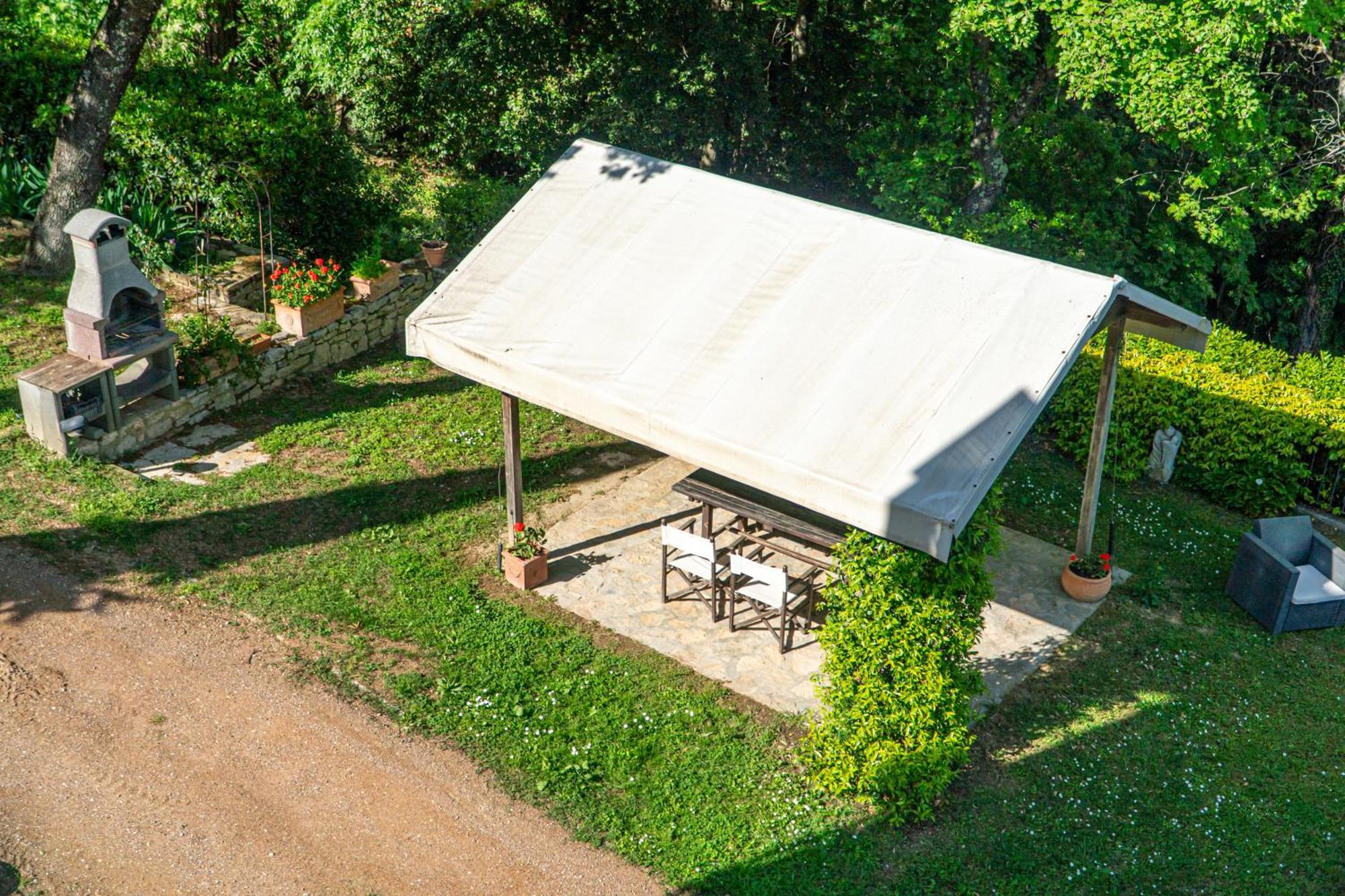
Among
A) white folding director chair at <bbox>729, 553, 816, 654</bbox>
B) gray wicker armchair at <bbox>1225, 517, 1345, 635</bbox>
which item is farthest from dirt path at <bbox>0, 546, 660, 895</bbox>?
gray wicker armchair at <bbox>1225, 517, 1345, 635</bbox>

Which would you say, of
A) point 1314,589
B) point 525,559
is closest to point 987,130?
point 1314,589

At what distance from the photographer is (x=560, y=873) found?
25.3 feet

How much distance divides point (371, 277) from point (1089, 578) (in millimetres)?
9091

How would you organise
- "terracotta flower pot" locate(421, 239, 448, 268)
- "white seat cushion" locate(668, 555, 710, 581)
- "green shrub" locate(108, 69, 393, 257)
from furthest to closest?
1. "terracotta flower pot" locate(421, 239, 448, 268)
2. "green shrub" locate(108, 69, 393, 257)
3. "white seat cushion" locate(668, 555, 710, 581)

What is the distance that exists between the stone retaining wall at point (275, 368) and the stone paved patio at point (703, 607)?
13.2ft

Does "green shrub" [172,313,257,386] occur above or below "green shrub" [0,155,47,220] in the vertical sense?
below

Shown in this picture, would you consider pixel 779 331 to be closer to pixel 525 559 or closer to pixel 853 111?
pixel 525 559

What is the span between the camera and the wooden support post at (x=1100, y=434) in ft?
32.7

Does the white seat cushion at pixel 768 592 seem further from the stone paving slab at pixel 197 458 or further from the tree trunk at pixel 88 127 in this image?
the tree trunk at pixel 88 127

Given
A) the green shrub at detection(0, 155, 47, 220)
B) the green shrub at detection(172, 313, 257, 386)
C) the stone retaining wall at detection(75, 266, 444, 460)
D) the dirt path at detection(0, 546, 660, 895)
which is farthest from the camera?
the green shrub at detection(0, 155, 47, 220)

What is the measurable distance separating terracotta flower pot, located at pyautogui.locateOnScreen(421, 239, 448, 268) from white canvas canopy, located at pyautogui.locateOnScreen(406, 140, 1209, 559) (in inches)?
A: 217

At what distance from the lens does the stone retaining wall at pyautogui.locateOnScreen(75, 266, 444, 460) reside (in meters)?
11.9

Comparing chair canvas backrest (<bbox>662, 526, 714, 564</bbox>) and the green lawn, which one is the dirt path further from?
chair canvas backrest (<bbox>662, 526, 714, 564</bbox>)

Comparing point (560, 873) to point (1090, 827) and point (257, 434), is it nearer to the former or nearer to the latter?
point (1090, 827)
